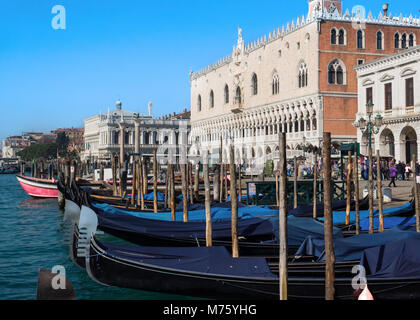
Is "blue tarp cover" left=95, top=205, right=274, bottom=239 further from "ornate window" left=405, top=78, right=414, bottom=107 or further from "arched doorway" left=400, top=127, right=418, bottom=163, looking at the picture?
"arched doorway" left=400, top=127, right=418, bottom=163

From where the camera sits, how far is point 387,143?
21.2 meters

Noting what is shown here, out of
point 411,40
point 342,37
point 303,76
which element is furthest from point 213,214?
point 411,40

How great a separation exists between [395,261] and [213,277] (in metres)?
1.88

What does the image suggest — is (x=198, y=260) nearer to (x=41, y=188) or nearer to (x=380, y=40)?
A: (x=41, y=188)

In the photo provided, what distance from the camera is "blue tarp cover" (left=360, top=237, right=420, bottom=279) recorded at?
559 centimetres

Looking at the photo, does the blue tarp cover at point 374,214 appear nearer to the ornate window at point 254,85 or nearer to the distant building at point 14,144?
the ornate window at point 254,85

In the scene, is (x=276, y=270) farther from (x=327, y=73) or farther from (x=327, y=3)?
(x=327, y=3)

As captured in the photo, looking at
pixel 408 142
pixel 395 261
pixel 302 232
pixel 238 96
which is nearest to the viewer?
pixel 395 261

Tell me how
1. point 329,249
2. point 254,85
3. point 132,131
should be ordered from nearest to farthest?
point 329,249 < point 254,85 < point 132,131

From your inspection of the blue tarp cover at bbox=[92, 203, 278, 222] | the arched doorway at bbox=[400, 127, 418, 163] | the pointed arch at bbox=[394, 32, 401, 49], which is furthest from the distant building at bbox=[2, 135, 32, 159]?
the blue tarp cover at bbox=[92, 203, 278, 222]

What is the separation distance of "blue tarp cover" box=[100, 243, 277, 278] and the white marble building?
1500 centimetres

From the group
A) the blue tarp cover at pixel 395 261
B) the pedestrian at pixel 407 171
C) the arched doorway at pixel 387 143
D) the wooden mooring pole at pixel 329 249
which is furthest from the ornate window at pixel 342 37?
the wooden mooring pole at pixel 329 249
